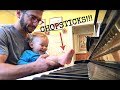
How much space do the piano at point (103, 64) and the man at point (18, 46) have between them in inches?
4.6

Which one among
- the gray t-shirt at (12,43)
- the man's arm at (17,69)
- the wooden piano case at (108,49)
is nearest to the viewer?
the wooden piano case at (108,49)

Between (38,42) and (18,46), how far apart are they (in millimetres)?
197

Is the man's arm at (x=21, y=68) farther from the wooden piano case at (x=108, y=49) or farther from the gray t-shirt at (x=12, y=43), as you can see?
the wooden piano case at (x=108, y=49)

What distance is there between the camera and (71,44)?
2320 mm

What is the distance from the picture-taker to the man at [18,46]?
6.70 ft

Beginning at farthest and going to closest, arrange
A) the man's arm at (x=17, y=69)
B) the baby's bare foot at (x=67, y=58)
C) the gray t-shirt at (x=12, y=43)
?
1. the baby's bare foot at (x=67, y=58)
2. the gray t-shirt at (x=12, y=43)
3. the man's arm at (x=17, y=69)

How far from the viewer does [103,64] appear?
198 centimetres

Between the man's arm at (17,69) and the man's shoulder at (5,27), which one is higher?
the man's shoulder at (5,27)

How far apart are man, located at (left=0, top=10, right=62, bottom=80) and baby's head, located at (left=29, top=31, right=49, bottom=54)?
0.05 meters

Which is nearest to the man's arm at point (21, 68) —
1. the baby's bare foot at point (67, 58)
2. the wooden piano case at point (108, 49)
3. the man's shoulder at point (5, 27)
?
the baby's bare foot at point (67, 58)

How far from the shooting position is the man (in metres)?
2.04

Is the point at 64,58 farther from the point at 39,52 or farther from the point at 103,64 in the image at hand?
the point at 103,64
